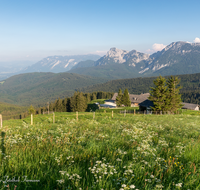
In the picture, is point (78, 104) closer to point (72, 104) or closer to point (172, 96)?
point (72, 104)

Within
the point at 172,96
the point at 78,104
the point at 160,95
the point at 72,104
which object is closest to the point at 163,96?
the point at 160,95

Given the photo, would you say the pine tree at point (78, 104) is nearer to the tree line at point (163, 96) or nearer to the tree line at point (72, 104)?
the tree line at point (72, 104)

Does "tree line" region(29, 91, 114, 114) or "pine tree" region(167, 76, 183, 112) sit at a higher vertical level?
"pine tree" region(167, 76, 183, 112)

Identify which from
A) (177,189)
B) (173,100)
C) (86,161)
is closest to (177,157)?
(177,189)

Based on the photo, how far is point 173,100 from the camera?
48.8 meters

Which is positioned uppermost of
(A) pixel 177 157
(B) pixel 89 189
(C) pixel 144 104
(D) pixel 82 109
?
(B) pixel 89 189

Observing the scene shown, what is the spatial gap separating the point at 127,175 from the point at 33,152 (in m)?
3.79

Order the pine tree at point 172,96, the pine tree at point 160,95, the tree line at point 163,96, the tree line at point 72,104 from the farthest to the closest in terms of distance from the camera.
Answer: the tree line at point 72,104 → the pine tree at point 172,96 → the tree line at point 163,96 → the pine tree at point 160,95

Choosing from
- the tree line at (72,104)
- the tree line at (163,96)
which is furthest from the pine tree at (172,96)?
the tree line at (72,104)

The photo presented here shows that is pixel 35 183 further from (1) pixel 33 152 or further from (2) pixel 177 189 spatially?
(2) pixel 177 189

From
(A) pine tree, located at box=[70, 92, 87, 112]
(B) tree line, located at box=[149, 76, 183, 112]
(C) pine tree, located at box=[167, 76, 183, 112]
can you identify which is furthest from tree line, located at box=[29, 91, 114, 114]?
(C) pine tree, located at box=[167, 76, 183, 112]

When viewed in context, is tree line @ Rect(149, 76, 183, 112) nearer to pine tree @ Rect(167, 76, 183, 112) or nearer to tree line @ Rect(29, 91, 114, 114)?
pine tree @ Rect(167, 76, 183, 112)

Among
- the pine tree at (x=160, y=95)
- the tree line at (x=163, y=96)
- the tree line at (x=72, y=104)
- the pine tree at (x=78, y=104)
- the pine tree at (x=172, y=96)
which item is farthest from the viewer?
the tree line at (x=72, y=104)

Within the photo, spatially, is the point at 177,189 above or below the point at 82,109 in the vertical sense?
above
